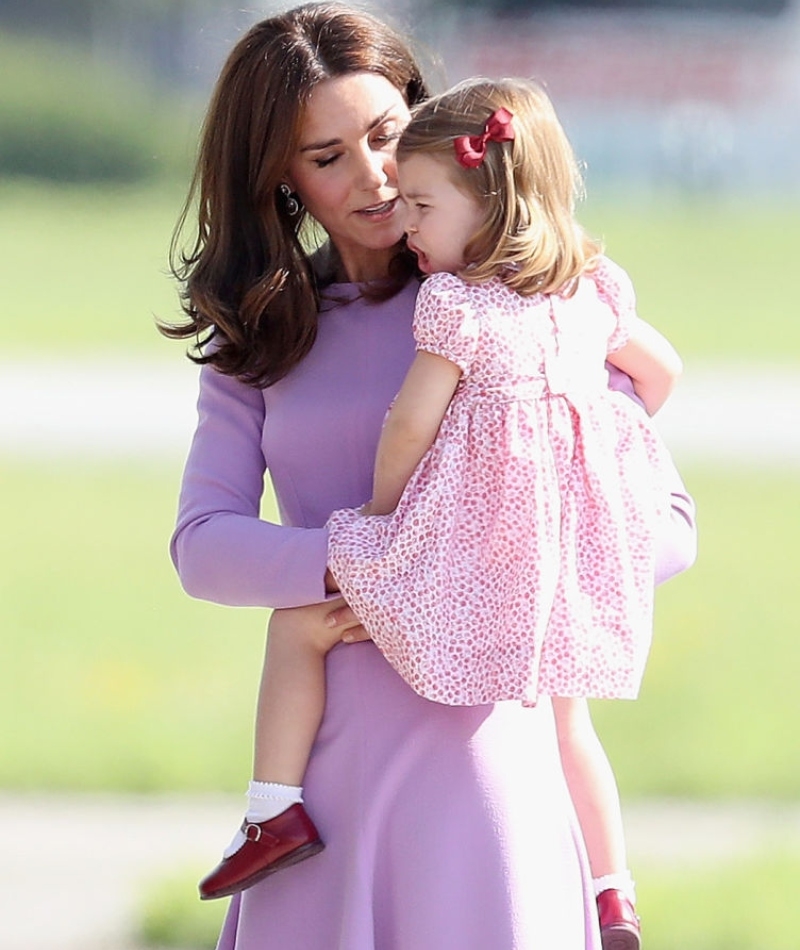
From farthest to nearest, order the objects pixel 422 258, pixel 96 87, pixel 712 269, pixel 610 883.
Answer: pixel 96 87 → pixel 712 269 → pixel 610 883 → pixel 422 258

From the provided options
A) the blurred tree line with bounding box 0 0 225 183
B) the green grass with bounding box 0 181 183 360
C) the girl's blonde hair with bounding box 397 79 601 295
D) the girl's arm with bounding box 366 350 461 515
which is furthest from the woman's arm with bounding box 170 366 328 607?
the blurred tree line with bounding box 0 0 225 183

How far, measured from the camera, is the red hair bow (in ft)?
5.99

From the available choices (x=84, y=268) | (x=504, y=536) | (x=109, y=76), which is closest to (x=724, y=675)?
(x=504, y=536)

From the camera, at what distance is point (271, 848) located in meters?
1.92

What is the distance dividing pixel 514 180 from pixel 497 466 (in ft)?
0.99

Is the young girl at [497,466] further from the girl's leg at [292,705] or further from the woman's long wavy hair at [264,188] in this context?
the woman's long wavy hair at [264,188]

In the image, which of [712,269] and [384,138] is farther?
[712,269]

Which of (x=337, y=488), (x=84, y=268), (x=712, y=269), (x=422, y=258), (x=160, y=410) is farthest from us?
(x=712, y=269)

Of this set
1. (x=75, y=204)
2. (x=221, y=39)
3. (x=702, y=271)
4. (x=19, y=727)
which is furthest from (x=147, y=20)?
(x=221, y=39)

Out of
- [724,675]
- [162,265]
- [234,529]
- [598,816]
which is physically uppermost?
[162,265]

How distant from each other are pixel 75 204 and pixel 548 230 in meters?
19.9

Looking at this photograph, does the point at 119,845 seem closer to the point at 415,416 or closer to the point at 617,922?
the point at 617,922

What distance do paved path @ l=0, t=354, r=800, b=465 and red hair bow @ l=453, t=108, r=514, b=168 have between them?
7814mm

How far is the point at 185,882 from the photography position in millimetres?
3924
